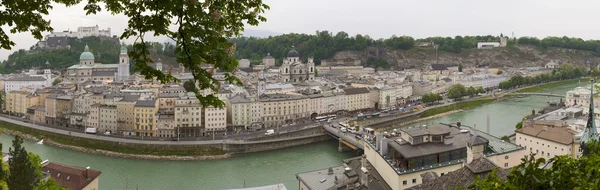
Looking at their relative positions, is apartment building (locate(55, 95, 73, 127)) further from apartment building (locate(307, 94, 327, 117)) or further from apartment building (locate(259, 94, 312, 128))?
apartment building (locate(307, 94, 327, 117))

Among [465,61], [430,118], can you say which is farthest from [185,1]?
[465,61]

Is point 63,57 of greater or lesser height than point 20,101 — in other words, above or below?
above

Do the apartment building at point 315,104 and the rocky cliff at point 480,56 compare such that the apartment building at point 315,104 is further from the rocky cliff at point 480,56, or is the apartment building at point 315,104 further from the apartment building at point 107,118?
the rocky cliff at point 480,56

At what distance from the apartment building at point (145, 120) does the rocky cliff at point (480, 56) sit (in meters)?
28.4

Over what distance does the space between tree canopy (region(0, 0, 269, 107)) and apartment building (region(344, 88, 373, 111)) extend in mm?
20063

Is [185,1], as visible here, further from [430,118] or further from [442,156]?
[430,118]

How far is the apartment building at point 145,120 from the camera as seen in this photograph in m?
16.3

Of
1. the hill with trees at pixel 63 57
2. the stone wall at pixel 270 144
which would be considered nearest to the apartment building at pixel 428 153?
the stone wall at pixel 270 144

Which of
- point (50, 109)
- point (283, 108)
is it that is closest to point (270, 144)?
point (283, 108)

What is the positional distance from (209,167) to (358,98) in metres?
10.7

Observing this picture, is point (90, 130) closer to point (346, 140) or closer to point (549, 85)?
point (346, 140)

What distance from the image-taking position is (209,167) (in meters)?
12.9

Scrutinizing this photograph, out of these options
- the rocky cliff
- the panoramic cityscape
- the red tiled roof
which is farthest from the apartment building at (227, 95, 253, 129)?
the rocky cliff

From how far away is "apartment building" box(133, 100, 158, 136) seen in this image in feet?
53.5
